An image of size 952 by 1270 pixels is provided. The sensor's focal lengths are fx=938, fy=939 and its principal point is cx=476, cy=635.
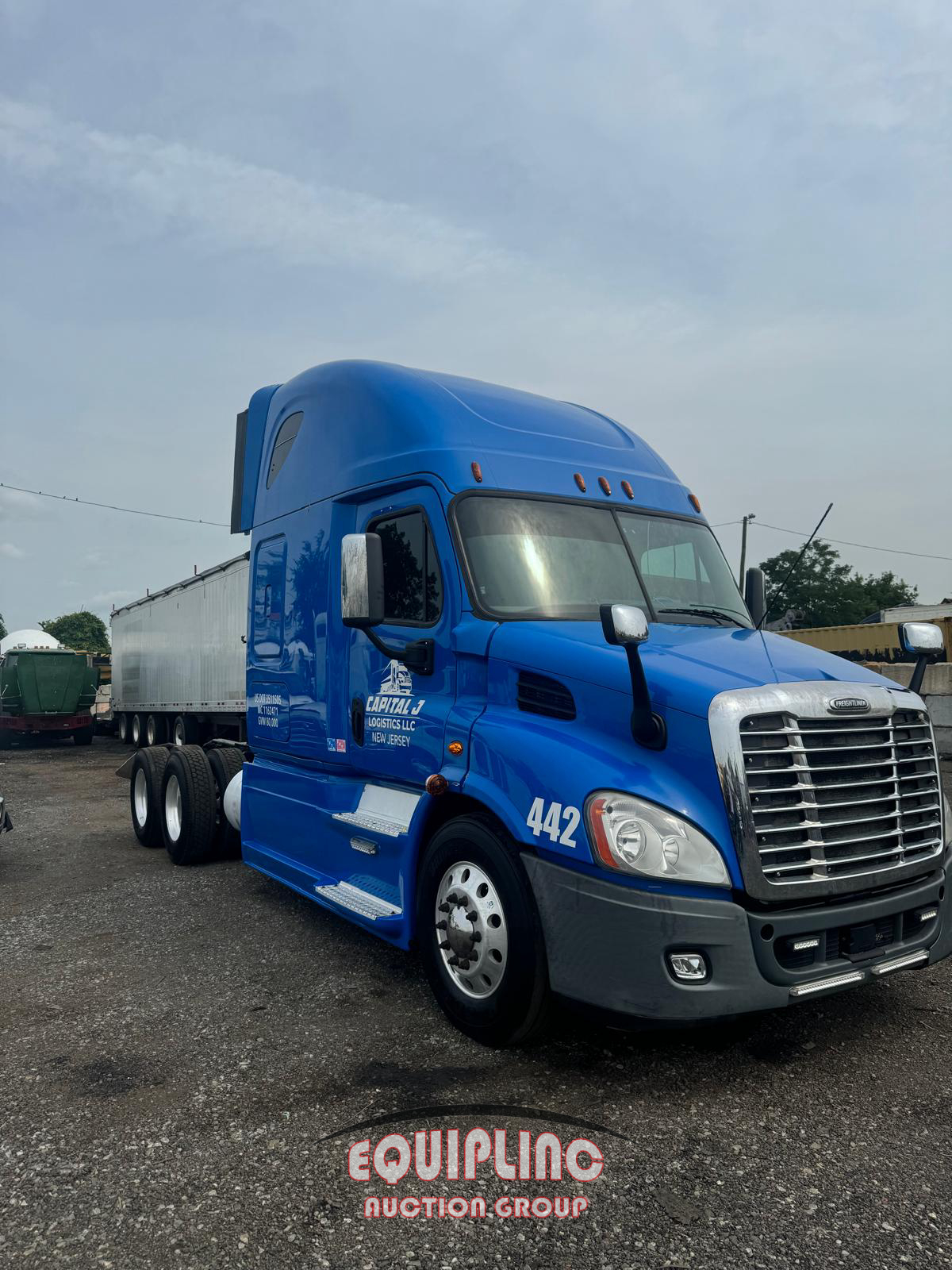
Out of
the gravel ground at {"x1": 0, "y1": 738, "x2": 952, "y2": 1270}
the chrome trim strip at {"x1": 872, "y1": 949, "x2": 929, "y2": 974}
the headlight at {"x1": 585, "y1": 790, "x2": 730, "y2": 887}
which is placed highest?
the headlight at {"x1": 585, "y1": 790, "x2": 730, "y2": 887}

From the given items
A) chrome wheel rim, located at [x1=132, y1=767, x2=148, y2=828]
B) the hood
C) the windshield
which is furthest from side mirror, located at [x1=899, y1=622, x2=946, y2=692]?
chrome wheel rim, located at [x1=132, y1=767, x2=148, y2=828]

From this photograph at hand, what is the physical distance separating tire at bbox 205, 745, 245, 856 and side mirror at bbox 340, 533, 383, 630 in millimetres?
4070

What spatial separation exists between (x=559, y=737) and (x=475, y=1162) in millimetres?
1544

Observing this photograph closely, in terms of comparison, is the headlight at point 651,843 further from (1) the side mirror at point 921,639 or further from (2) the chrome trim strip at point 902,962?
(1) the side mirror at point 921,639

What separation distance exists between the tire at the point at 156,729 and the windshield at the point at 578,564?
57.6ft

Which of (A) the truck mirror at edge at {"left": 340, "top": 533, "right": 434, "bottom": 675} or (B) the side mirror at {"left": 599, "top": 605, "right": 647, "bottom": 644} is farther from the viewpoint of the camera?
(A) the truck mirror at edge at {"left": 340, "top": 533, "right": 434, "bottom": 675}

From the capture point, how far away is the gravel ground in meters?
2.75

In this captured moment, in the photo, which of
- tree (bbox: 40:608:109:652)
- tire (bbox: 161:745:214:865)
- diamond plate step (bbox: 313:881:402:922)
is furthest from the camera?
tree (bbox: 40:608:109:652)

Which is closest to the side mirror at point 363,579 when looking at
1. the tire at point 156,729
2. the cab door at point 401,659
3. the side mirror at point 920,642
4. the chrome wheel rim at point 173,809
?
the cab door at point 401,659

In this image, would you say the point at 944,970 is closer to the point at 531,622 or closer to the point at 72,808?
the point at 531,622

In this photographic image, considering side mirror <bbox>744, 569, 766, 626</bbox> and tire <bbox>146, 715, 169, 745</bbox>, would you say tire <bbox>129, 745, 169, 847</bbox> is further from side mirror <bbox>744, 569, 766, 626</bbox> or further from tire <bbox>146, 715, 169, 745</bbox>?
tire <bbox>146, 715, 169, 745</bbox>

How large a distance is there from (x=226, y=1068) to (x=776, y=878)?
7.81ft

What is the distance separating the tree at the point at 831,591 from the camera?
228 feet

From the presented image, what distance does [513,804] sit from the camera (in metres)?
3.82
